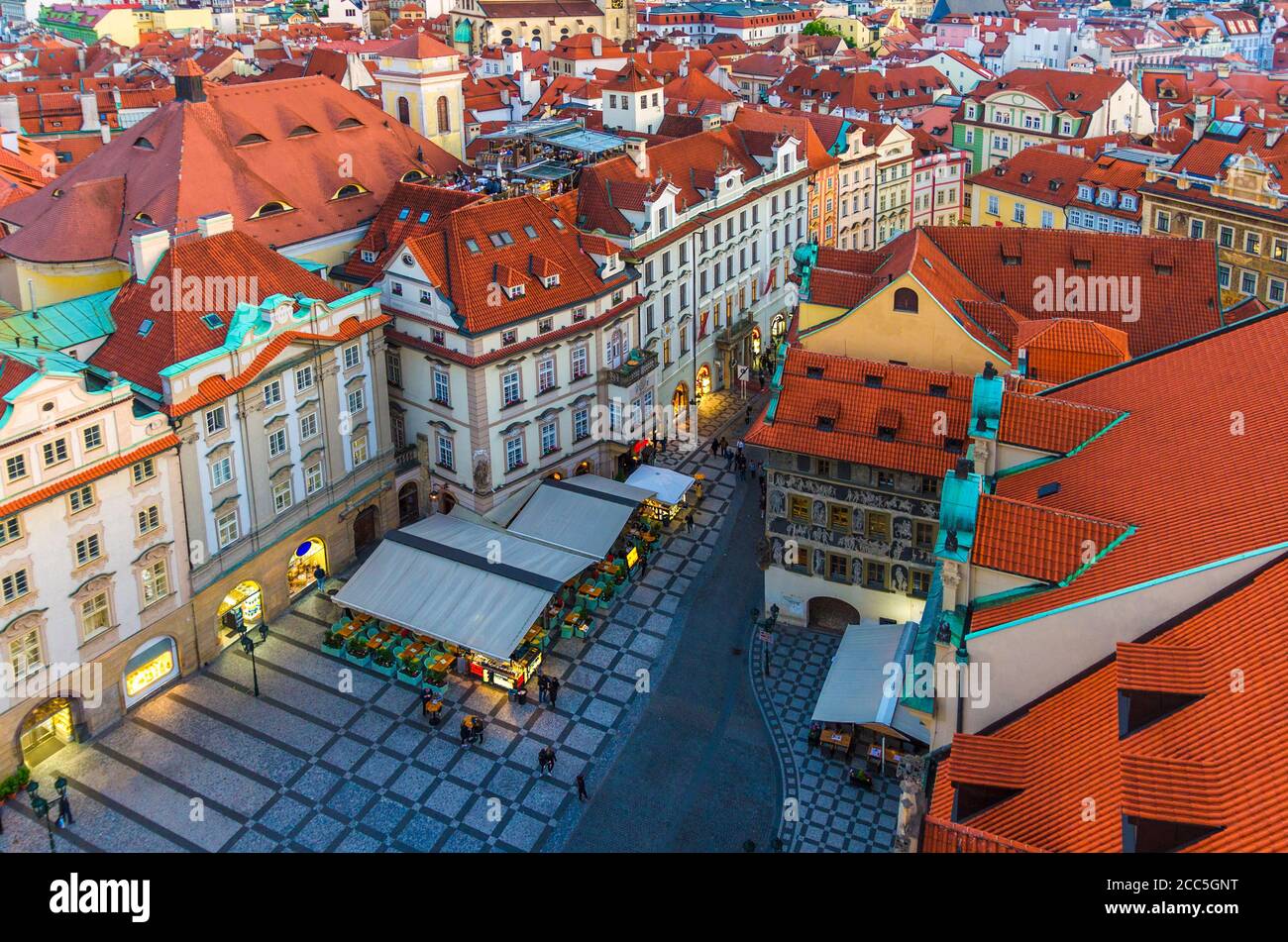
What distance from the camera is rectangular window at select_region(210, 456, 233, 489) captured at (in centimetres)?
5409

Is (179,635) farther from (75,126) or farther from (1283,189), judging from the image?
(75,126)

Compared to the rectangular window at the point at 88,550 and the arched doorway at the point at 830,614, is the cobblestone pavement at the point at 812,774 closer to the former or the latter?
the arched doorway at the point at 830,614

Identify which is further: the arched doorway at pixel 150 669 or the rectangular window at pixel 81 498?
the arched doorway at pixel 150 669

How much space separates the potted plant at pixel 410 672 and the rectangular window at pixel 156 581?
1099cm

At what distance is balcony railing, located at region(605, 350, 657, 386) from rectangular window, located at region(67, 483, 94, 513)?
30.5m

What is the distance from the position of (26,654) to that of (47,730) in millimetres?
4453

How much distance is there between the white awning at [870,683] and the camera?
4734 cm

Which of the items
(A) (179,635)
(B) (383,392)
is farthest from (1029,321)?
(A) (179,635)

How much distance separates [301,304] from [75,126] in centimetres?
9158

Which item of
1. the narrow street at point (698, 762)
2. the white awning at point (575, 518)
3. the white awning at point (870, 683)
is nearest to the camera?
the narrow street at point (698, 762)

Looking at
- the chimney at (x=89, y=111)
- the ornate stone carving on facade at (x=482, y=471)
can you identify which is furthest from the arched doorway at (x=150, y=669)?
the chimney at (x=89, y=111)

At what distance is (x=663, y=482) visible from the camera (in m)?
69.2

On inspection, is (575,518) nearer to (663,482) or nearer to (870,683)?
(663,482)

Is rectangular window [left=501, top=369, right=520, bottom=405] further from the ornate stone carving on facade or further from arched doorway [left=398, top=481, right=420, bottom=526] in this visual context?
arched doorway [left=398, top=481, right=420, bottom=526]
